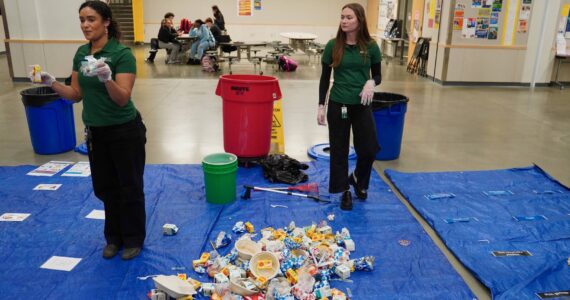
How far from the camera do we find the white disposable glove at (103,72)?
203cm

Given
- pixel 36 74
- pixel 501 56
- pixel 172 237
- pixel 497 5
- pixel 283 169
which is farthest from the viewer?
pixel 501 56

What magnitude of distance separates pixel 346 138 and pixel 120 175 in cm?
165

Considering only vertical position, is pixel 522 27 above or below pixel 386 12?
below

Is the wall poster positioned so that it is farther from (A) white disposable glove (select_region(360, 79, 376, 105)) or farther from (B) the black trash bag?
(A) white disposable glove (select_region(360, 79, 376, 105))

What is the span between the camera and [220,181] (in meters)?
3.41

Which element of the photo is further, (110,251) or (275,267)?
(110,251)

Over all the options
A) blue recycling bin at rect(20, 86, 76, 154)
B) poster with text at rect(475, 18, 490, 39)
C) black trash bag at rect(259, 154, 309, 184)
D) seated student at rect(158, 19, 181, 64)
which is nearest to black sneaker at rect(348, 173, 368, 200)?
black trash bag at rect(259, 154, 309, 184)

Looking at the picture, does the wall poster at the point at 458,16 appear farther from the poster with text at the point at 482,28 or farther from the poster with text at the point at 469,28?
the poster with text at the point at 482,28

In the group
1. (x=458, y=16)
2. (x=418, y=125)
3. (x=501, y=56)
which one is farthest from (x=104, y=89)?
(x=501, y=56)

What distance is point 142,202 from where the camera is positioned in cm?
268

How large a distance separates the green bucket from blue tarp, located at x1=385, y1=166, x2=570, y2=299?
4.89 feet

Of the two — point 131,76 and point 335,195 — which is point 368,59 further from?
point 131,76

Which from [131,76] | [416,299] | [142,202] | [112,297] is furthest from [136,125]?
[416,299]

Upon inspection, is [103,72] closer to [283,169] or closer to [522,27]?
[283,169]
